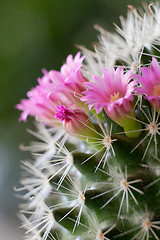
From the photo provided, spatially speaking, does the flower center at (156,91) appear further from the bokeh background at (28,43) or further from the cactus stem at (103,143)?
the bokeh background at (28,43)

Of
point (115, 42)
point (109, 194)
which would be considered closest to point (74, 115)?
point (109, 194)

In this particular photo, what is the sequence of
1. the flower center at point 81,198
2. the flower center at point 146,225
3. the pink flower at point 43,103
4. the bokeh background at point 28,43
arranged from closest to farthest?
the flower center at point 146,225, the flower center at point 81,198, the pink flower at point 43,103, the bokeh background at point 28,43

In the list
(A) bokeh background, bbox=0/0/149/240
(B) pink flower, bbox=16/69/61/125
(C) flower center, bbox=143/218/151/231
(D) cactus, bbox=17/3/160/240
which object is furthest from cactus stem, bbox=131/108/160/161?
(A) bokeh background, bbox=0/0/149/240

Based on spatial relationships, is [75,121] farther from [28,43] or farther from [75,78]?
[28,43]

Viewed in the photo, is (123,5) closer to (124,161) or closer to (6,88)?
(6,88)

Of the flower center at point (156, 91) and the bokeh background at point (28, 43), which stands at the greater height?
the bokeh background at point (28, 43)

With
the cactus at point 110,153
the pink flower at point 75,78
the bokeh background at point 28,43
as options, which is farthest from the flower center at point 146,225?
the bokeh background at point 28,43

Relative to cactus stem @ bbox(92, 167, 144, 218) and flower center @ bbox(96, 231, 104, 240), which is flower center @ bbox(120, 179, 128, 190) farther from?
flower center @ bbox(96, 231, 104, 240)
